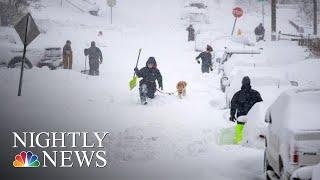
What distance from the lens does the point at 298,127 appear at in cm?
756

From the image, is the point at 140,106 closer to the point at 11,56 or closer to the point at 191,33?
the point at 11,56

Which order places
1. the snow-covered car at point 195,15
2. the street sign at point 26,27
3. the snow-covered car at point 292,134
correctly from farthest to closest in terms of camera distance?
the snow-covered car at point 195,15 → the street sign at point 26,27 → the snow-covered car at point 292,134

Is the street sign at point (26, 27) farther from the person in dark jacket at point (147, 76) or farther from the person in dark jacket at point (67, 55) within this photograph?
the person in dark jacket at point (67, 55)

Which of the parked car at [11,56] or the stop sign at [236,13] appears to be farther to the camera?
the stop sign at [236,13]

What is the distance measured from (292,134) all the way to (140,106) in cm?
1178

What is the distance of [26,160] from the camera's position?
38.1 ft

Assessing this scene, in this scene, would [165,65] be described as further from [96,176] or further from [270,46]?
[96,176]

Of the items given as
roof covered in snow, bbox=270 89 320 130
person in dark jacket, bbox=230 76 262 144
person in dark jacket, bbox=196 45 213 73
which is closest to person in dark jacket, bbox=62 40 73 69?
person in dark jacket, bbox=196 45 213 73

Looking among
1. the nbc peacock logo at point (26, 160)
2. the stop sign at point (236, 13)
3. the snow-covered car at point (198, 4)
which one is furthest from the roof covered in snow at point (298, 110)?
the snow-covered car at point (198, 4)

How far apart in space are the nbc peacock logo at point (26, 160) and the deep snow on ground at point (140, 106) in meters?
1.52

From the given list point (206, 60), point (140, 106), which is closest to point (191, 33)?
point (206, 60)

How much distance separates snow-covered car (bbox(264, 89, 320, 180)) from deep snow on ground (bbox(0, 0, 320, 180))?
53.0 inches

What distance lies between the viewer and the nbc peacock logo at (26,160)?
448 inches

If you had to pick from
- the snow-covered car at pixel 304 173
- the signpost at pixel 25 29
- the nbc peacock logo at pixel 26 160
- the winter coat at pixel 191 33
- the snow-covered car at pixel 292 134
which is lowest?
the nbc peacock logo at pixel 26 160
